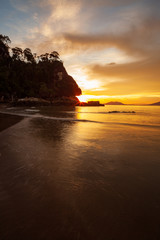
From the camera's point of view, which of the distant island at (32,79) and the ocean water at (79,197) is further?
the distant island at (32,79)

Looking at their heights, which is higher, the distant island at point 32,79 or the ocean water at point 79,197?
the distant island at point 32,79

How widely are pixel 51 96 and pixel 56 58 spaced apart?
31.0 metres

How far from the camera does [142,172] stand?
344 centimetres

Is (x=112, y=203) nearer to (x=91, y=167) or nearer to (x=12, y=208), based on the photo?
(x=91, y=167)

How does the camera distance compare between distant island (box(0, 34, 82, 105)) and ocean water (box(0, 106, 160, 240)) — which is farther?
distant island (box(0, 34, 82, 105))

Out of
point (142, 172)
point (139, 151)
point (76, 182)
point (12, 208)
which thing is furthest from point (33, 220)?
point (139, 151)

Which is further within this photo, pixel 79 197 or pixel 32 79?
pixel 32 79

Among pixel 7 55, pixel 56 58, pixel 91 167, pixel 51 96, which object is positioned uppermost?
pixel 56 58

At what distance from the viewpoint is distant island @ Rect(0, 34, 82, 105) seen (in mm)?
62459

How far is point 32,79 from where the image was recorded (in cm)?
8000

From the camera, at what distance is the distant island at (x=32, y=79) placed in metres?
62.5

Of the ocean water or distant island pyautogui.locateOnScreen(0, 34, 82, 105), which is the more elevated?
distant island pyautogui.locateOnScreen(0, 34, 82, 105)

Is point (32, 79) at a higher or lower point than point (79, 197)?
higher

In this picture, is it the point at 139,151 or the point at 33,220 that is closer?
the point at 33,220
